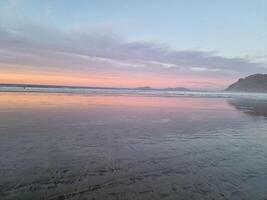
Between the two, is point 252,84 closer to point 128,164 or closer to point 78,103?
point 78,103

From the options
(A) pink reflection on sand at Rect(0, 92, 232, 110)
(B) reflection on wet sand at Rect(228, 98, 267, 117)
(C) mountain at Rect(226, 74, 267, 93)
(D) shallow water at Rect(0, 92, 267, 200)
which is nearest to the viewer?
(D) shallow water at Rect(0, 92, 267, 200)

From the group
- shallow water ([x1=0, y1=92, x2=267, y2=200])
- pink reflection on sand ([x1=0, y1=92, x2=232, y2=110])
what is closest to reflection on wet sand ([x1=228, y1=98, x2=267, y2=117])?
pink reflection on sand ([x1=0, y1=92, x2=232, y2=110])

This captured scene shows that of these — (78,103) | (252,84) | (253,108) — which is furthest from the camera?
(252,84)

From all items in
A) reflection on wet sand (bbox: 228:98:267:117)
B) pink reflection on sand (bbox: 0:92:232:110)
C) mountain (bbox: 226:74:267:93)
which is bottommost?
reflection on wet sand (bbox: 228:98:267:117)

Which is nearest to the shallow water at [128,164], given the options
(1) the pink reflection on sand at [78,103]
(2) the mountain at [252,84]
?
(1) the pink reflection on sand at [78,103]

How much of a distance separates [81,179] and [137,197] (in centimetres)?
147

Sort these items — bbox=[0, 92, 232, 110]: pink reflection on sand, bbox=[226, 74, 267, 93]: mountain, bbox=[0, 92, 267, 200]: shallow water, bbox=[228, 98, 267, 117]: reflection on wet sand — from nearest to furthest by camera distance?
bbox=[0, 92, 267, 200]: shallow water
bbox=[0, 92, 232, 110]: pink reflection on sand
bbox=[228, 98, 267, 117]: reflection on wet sand
bbox=[226, 74, 267, 93]: mountain

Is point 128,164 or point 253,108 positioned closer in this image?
point 128,164

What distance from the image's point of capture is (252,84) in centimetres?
14112

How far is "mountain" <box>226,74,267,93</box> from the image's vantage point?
5121 inches

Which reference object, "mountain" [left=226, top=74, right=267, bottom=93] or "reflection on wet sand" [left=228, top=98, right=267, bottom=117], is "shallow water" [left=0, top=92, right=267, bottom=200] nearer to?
"reflection on wet sand" [left=228, top=98, right=267, bottom=117]

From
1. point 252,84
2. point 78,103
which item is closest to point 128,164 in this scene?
point 78,103

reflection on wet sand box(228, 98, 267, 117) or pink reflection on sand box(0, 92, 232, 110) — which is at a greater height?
pink reflection on sand box(0, 92, 232, 110)

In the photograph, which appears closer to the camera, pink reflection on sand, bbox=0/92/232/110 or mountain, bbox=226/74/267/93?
pink reflection on sand, bbox=0/92/232/110
